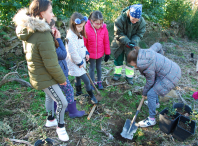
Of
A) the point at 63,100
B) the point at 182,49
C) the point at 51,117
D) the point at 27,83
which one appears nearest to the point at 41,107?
the point at 51,117

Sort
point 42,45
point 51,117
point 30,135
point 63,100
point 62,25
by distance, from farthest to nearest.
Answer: point 62,25 < point 51,117 < point 30,135 < point 63,100 < point 42,45

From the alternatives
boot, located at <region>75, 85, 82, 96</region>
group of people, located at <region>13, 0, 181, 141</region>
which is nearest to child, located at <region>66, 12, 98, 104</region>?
group of people, located at <region>13, 0, 181, 141</region>

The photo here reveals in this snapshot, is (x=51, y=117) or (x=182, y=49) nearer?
(x=51, y=117)

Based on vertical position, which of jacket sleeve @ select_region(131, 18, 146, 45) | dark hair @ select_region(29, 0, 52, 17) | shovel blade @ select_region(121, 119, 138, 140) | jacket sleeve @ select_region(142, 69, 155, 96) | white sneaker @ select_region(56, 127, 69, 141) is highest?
dark hair @ select_region(29, 0, 52, 17)

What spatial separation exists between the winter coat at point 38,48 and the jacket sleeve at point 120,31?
244 centimetres

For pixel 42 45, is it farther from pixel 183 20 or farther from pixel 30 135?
pixel 183 20

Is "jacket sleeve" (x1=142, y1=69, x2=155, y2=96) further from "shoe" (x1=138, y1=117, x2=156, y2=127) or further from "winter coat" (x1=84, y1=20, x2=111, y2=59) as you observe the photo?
"winter coat" (x1=84, y1=20, x2=111, y2=59)

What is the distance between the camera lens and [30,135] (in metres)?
2.53

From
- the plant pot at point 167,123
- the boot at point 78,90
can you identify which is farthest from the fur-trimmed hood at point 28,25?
the plant pot at point 167,123

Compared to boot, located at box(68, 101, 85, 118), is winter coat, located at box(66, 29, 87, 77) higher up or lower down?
higher up

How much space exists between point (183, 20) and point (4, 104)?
1021cm

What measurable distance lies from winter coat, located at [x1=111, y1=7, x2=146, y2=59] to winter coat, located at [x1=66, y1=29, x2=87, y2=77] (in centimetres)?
137

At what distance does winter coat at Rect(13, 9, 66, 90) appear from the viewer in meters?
1.72

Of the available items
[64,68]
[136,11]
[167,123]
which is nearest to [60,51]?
[64,68]
